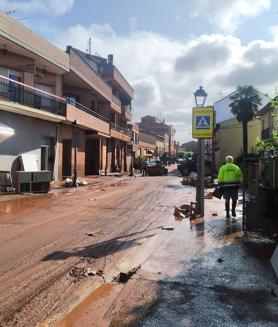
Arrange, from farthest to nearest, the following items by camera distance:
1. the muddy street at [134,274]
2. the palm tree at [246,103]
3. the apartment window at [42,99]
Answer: the palm tree at [246,103]
the apartment window at [42,99]
the muddy street at [134,274]

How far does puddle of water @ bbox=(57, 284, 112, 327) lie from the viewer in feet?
13.9

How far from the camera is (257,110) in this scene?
1555 inches

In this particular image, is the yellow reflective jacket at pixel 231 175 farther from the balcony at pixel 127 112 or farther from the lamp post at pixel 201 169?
the balcony at pixel 127 112

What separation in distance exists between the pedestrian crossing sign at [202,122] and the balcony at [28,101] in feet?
34.9

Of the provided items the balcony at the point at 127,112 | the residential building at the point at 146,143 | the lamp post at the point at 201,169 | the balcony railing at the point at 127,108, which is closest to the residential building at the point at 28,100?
the lamp post at the point at 201,169

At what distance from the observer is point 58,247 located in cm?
762

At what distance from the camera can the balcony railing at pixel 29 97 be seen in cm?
2098

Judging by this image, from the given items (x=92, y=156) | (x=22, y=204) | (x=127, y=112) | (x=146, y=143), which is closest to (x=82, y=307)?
(x=22, y=204)

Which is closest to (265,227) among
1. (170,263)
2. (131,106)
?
(170,263)

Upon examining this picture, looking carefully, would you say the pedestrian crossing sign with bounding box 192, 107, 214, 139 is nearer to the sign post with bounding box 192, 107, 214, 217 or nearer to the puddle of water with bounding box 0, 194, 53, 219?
the sign post with bounding box 192, 107, 214, 217

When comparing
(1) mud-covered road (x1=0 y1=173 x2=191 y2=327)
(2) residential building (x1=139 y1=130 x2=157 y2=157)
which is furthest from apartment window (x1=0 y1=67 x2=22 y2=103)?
(2) residential building (x1=139 y1=130 x2=157 y2=157)

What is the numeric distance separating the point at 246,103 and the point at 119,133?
49.2 ft

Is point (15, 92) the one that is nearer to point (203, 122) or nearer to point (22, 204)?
point (22, 204)

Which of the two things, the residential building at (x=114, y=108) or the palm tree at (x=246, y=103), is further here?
the residential building at (x=114, y=108)
